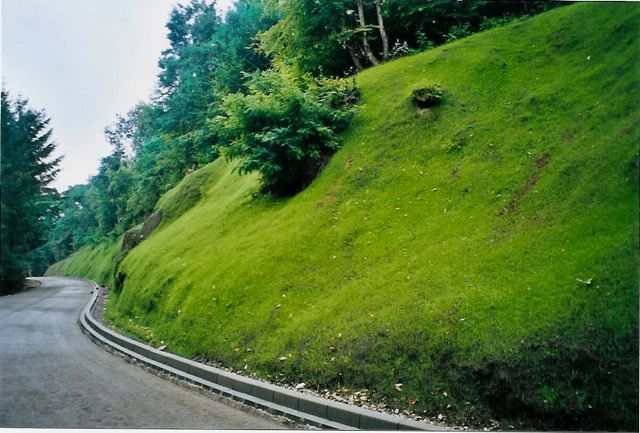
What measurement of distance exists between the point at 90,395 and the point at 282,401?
333cm

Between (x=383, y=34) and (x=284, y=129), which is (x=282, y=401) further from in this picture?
(x=383, y=34)

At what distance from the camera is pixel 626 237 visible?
5.37 m

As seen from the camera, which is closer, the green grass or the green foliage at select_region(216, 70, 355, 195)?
the green foliage at select_region(216, 70, 355, 195)

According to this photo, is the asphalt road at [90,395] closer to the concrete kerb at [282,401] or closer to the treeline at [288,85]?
the concrete kerb at [282,401]

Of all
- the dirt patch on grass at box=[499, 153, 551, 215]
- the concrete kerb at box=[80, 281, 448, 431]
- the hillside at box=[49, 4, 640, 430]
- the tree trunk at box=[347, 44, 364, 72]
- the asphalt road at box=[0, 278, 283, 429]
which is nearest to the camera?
the hillside at box=[49, 4, 640, 430]

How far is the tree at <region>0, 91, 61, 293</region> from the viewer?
874 cm

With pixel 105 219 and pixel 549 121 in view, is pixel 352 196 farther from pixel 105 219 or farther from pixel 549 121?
pixel 105 219

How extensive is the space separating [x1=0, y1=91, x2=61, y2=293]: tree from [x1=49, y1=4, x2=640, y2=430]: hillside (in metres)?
3.60

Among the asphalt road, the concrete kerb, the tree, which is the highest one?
the tree

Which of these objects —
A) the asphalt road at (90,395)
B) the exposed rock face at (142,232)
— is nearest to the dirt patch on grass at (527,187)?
the asphalt road at (90,395)

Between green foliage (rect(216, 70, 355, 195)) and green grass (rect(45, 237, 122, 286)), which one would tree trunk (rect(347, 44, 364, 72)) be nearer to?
green foliage (rect(216, 70, 355, 195))

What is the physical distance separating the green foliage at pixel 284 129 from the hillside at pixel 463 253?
694 mm

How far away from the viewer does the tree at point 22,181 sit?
8.74 metres

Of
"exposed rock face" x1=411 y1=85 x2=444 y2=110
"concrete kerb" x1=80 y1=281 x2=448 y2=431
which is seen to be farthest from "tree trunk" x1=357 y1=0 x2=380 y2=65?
"concrete kerb" x1=80 y1=281 x2=448 y2=431
